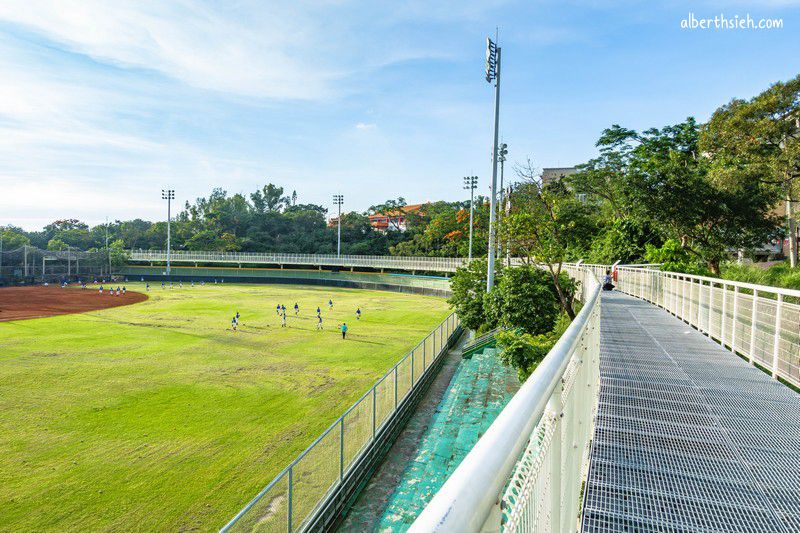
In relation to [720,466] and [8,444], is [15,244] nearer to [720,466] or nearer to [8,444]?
[8,444]

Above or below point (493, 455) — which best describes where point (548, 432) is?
below

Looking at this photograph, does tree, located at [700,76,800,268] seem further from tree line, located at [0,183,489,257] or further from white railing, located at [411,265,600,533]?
tree line, located at [0,183,489,257]

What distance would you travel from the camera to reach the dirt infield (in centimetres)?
4256

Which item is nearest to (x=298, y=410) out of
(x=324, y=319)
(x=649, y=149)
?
(x=324, y=319)

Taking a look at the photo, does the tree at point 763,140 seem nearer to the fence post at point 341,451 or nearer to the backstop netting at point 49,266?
the fence post at point 341,451

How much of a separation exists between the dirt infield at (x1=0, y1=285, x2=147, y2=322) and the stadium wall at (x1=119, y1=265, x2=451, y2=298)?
16529 millimetres

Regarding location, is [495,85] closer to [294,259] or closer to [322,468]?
[322,468]

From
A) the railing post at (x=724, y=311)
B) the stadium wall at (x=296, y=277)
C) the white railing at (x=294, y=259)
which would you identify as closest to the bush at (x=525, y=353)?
the railing post at (x=724, y=311)

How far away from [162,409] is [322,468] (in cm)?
967

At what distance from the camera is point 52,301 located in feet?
167

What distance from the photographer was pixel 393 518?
10836 mm

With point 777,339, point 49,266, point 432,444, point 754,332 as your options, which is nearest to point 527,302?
point 432,444

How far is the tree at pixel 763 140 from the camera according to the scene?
26344 mm

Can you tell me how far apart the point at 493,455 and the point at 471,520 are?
207mm
